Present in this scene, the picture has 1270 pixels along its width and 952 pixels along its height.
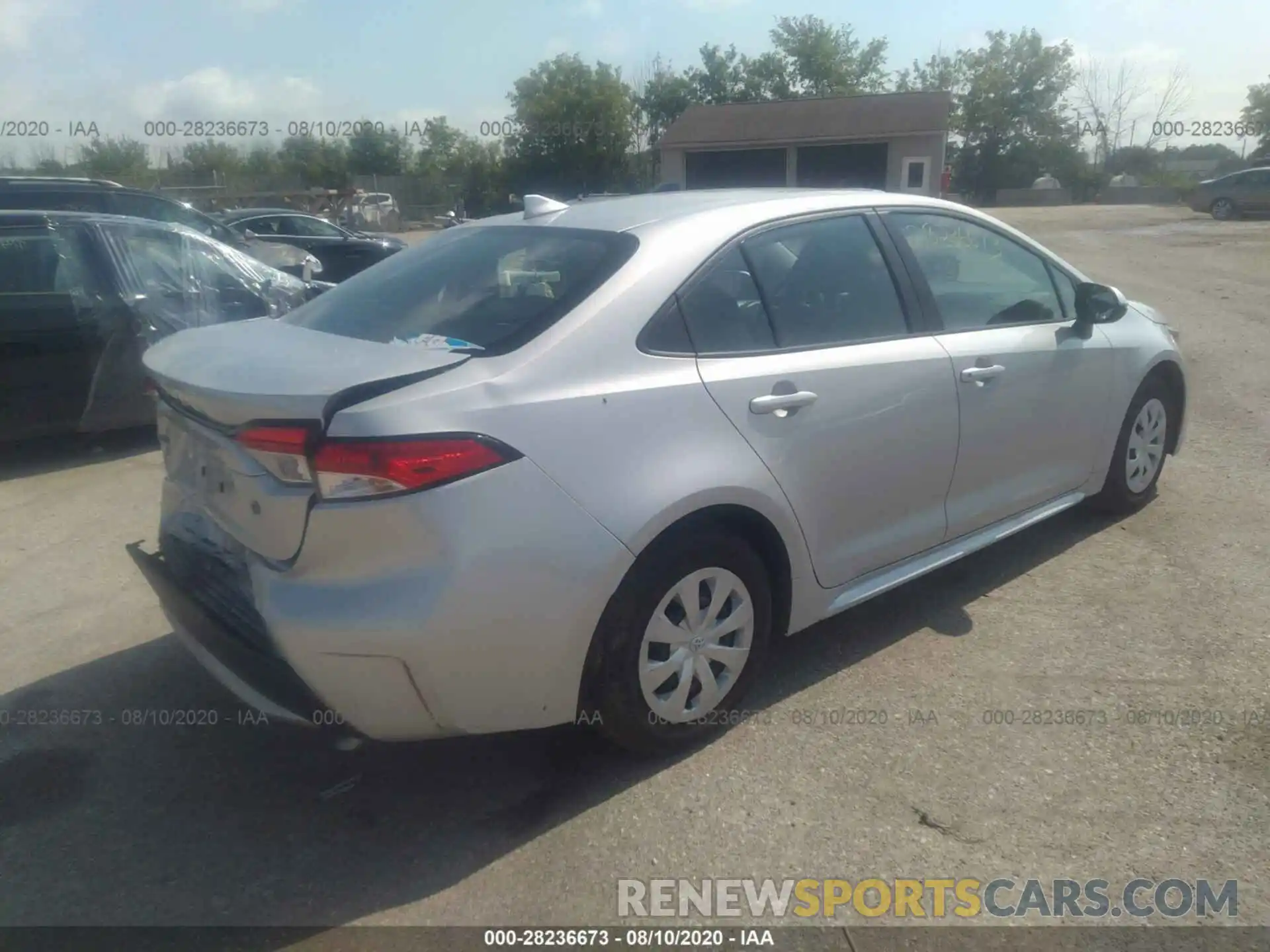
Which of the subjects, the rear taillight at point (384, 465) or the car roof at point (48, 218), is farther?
the car roof at point (48, 218)

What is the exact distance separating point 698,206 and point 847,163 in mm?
37242

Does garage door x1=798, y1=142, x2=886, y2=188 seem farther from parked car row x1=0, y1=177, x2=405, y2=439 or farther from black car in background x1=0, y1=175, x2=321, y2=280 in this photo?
parked car row x1=0, y1=177, x2=405, y2=439

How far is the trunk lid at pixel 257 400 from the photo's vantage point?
2611 mm

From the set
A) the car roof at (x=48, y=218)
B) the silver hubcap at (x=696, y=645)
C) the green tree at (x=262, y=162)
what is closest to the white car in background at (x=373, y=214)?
the green tree at (x=262, y=162)

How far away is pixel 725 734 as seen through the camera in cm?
339

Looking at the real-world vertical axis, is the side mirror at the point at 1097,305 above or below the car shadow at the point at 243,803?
above

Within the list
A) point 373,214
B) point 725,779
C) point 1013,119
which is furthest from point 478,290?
point 1013,119

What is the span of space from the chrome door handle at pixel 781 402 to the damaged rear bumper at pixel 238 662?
1.54m

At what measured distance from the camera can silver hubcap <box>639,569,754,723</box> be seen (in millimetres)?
3070

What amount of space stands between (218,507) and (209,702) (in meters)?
1.06

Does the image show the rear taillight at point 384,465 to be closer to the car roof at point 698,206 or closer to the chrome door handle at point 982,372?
the car roof at point 698,206

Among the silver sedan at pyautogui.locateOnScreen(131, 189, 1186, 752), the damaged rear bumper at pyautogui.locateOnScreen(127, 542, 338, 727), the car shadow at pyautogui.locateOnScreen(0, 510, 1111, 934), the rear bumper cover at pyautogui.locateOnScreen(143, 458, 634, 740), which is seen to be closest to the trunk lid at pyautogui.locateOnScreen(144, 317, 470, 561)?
the silver sedan at pyautogui.locateOnScreen(131, 189, 1186, 752)

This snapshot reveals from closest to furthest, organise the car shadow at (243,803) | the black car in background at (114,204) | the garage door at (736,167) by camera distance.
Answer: the car shadow at (243,803) < the black car in background at (114,204) < the garage door at (736,167)

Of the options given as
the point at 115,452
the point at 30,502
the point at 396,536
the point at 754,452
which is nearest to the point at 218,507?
the point at 396,536
